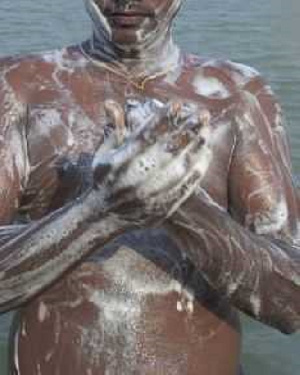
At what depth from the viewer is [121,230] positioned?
6.72 feet

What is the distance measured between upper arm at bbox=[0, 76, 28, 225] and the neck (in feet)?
0.77

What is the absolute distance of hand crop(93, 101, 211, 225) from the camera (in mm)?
1872

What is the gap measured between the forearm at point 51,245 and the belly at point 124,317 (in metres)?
0.21

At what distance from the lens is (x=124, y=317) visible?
7.75 feet

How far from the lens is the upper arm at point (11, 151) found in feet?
7.78

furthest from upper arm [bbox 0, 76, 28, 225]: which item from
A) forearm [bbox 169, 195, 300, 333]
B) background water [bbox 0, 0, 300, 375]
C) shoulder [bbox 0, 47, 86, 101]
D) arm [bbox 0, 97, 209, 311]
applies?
background water [bbox 0, 0, 300, 375]

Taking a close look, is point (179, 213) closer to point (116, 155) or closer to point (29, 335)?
point (116, 155)

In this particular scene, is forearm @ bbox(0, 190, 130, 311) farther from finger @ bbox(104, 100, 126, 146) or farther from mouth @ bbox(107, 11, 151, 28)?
mouth @ bbox(107, 11, 151, 28)

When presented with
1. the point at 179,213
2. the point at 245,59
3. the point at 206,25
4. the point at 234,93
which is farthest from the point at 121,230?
the point at 206,25

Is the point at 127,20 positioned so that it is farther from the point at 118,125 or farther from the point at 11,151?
the point at 118,125

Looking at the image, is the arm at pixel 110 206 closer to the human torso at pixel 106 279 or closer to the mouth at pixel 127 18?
the human torso at pixel 106 279

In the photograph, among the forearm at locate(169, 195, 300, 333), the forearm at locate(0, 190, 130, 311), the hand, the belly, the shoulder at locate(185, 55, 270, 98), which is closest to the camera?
the hand

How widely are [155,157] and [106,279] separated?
1.80 ft

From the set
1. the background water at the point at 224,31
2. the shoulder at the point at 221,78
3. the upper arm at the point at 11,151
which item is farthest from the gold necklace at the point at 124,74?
the background water at the point at 224,31
